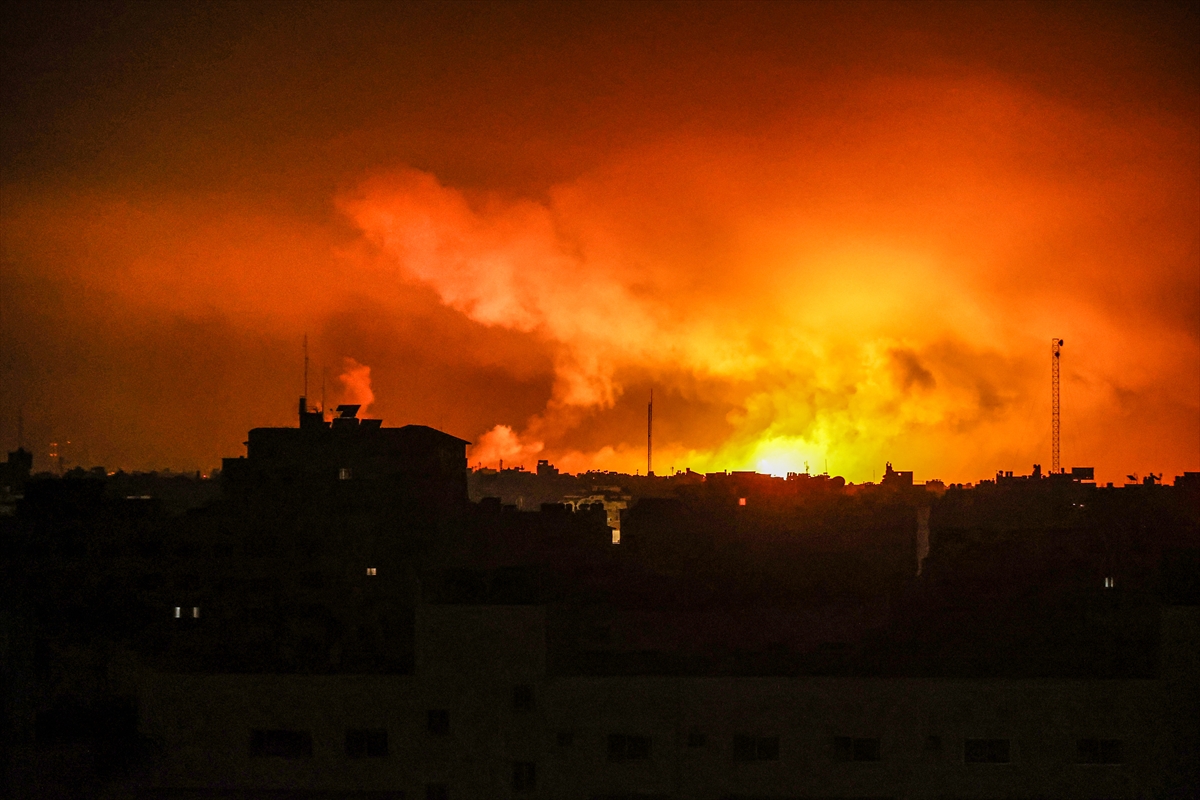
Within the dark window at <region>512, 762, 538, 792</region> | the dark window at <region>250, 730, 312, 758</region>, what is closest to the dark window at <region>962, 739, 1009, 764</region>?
the dark window at <region>512, 762, 538, 792</region>

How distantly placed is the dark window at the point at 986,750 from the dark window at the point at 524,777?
1033 centimetres

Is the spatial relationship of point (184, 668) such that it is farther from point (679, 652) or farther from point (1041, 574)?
point (1041, 574)

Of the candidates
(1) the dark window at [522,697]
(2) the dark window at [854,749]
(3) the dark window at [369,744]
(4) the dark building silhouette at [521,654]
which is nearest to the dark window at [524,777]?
(4) the dark building silhouette at [521,654]

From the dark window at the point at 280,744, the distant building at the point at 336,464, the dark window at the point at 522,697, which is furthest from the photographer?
the distant building at the point at 336,464

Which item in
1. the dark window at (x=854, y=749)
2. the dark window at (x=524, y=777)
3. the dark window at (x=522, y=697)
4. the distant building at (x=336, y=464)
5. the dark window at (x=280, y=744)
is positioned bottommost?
the dark window at (x=524, y=777)

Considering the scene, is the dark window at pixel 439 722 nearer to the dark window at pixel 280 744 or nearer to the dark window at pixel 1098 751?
the dark window at pixel 280 744

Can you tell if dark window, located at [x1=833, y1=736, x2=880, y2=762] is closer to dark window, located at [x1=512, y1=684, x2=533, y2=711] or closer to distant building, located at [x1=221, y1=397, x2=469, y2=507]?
dark window, located at [x1=512, y1=684, x2=533, y2=711]

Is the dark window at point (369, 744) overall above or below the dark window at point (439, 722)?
below

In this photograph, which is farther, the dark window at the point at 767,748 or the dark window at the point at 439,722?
the dark window at the point at 439,722

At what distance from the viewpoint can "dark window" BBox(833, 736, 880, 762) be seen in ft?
103

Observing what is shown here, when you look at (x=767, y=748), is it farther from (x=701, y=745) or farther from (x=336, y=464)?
(x=336, y=464)

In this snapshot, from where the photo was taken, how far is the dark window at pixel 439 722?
32812mm

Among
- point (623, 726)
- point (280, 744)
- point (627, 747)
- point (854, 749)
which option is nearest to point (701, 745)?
point (627, 747)

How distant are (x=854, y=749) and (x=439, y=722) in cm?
1014
